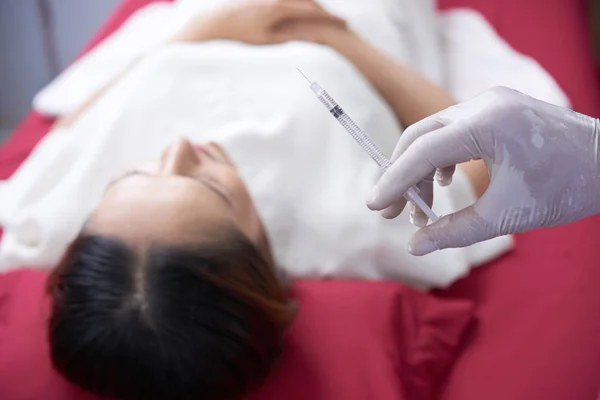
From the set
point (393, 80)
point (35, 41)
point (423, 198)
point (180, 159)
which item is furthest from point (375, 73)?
point (35, 41)

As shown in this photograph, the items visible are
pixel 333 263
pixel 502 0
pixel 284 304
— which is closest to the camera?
pixel 284 304

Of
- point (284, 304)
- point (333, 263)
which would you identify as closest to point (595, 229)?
point (333, 263)

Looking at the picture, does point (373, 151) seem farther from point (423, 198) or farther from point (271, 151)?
point (271, 151)

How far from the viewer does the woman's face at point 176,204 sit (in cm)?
77

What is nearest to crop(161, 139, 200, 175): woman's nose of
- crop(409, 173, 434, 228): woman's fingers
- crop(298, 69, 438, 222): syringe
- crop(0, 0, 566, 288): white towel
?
crop(0, 0, 566, 288): white towel

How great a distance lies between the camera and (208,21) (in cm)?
120

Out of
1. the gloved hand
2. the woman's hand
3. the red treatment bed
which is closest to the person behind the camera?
the gloved hand

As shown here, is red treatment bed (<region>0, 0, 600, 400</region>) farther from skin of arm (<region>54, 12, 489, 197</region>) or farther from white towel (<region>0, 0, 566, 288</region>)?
skin of arm (<region>54, 12, 489, 197</region>)

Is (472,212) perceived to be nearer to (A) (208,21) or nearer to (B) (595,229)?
(B) (595,229)

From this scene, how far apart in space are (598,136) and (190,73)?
74 centimetres

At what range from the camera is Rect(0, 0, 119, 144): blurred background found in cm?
197

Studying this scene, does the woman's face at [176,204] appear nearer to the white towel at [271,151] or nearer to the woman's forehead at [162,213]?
the woman's forehead at [162,213]

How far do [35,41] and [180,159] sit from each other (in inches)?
54.8

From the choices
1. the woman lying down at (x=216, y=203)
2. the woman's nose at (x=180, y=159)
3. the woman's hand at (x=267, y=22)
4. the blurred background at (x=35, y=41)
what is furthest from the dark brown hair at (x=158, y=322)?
the blurred background at (x=35, y=41)
